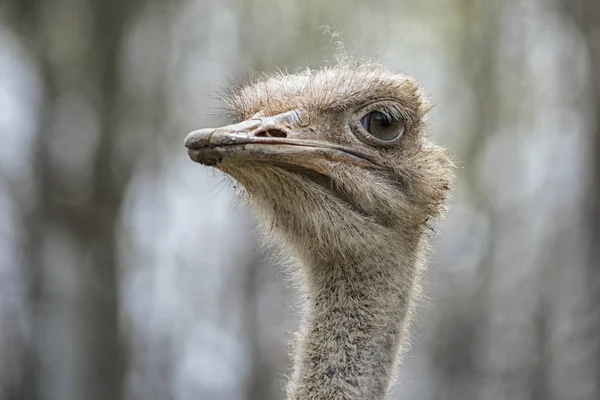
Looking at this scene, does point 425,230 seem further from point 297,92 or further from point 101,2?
point 101,2

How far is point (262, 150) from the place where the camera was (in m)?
2.79

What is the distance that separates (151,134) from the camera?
14.7 meters

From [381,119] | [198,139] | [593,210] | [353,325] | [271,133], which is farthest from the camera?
[593,210]

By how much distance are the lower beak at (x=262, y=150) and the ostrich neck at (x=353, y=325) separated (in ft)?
1.10

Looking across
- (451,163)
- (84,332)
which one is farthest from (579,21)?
(451,163)

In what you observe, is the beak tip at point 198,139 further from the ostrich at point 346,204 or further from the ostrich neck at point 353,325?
the ostrich neck at point 353,325

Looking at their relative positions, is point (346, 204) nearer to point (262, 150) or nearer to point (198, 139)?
point (262, 150)

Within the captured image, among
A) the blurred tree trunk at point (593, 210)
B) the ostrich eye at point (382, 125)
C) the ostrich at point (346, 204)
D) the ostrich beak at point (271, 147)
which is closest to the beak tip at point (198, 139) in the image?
the ostrich beak at point (271, 147)

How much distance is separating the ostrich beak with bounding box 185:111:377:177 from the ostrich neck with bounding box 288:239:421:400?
34cm

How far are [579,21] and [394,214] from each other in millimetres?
10390

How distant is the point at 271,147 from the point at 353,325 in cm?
65

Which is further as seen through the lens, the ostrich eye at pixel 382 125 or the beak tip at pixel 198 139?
the ostrich eye at pixel 382 125

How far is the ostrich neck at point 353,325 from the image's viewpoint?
2.96 metres

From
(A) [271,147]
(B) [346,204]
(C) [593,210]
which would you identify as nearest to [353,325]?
(B) [346,204]
